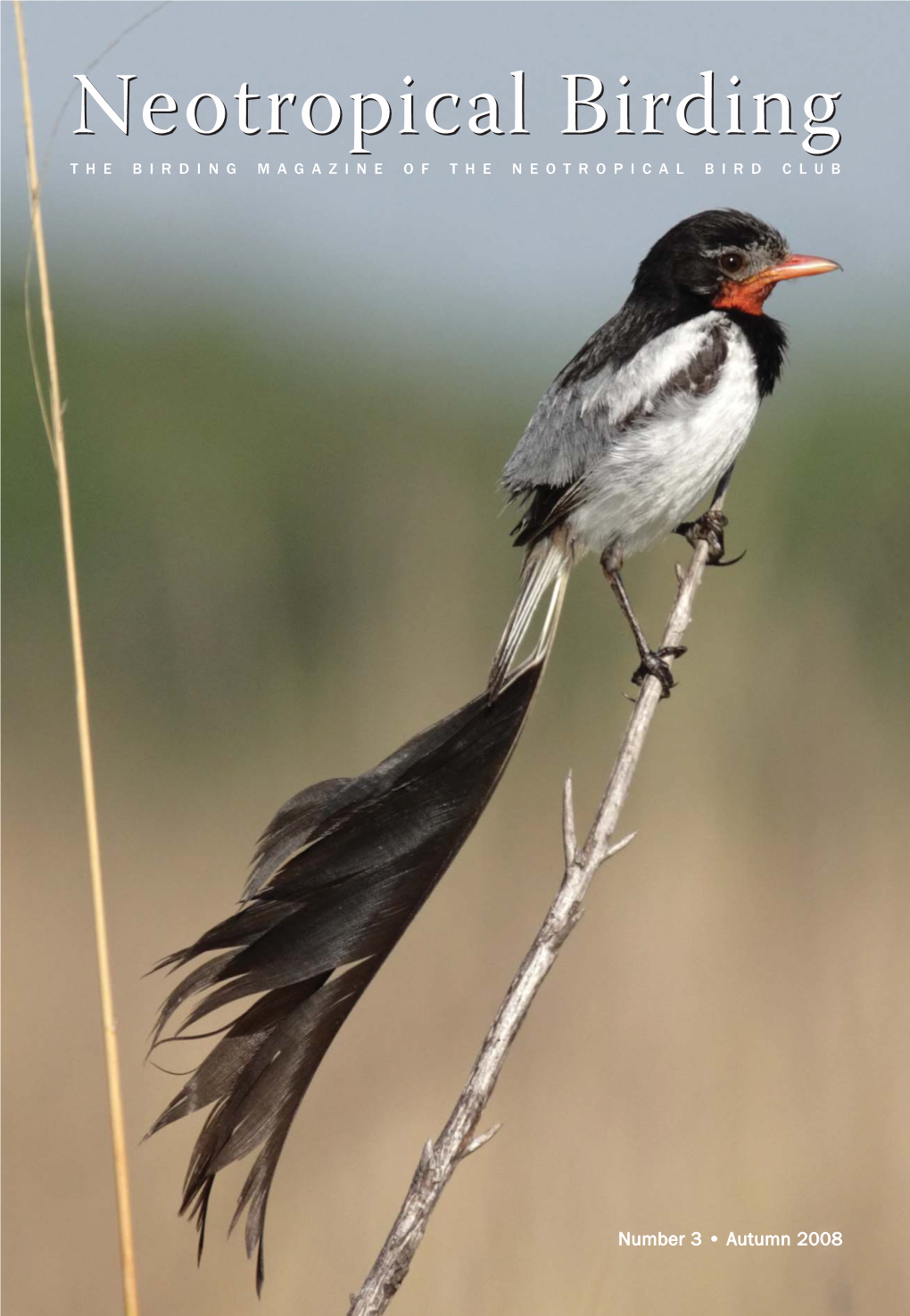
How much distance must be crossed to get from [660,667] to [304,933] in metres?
1.24

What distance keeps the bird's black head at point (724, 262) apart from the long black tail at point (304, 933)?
1.50m

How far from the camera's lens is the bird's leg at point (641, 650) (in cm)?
260

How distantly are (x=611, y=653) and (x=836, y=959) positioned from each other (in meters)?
1.65

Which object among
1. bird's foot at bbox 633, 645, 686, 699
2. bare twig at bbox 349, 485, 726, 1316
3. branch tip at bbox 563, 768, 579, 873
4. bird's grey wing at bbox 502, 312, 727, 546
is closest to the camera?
bare twig at bbox 349, 485, 726, 1316

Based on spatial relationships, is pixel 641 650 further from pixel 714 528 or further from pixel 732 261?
pixel 732 261

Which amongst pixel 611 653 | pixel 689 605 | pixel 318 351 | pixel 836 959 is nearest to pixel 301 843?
pixel 689 605

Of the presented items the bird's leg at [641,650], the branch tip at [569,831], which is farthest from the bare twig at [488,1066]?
the bird's leg at [641,650]

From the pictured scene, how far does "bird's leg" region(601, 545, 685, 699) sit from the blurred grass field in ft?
0.75

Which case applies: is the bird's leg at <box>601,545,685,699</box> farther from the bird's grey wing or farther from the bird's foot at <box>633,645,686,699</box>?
the bird's grey wing

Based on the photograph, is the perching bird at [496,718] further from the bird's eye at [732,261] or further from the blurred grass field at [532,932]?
the blurred grass field at [532,932]

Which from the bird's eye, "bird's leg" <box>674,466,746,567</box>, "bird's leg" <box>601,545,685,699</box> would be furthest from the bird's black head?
"bird's leg" <box>601,545,685,699</box>

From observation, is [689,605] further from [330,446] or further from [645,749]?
[330,446]

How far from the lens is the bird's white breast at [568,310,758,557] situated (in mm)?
2820

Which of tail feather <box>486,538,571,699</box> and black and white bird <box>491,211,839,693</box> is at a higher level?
black and white bird <box>491,211,839,693</box>
